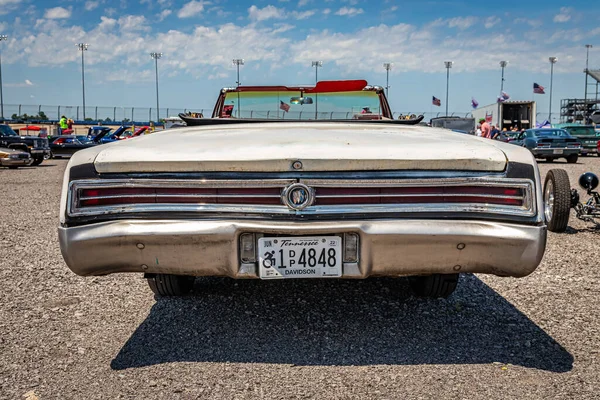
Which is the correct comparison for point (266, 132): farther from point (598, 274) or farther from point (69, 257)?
point (598, 274)

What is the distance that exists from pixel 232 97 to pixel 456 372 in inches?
124

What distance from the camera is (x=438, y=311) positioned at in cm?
362

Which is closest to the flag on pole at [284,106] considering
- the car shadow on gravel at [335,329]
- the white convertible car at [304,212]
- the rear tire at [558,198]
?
the car shadow on gravel at [335,329]

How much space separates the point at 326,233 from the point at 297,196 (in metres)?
0.21

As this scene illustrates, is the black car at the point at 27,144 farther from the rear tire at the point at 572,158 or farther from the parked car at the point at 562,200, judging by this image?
the rear tire at the point at 572,158

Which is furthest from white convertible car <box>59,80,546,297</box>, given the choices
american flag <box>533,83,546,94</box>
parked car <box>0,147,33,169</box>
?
american flag <box>533,83,546,94</box>

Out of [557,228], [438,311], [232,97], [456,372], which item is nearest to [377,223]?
[456,372]

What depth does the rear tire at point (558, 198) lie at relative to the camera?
20.5 feet

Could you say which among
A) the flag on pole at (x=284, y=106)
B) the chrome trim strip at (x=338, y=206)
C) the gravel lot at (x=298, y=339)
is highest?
the flag on pole at (x=284, y=106)

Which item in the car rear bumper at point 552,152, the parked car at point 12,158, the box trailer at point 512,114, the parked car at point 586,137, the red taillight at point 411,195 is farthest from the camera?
the box trailer at point 512,114

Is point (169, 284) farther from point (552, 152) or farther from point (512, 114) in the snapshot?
point (512, 114)

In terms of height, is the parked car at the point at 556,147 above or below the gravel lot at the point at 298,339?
above

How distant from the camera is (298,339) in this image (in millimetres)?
3127

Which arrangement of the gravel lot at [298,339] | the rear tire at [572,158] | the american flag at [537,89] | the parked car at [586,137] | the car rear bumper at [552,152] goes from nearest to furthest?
1. the gravel lot at [298,339]
2. the car rear bumper at [552,152]
3. the rear tire at [572,158]
4. the parked car at [586,137]
5. the american flag at [537,89]
